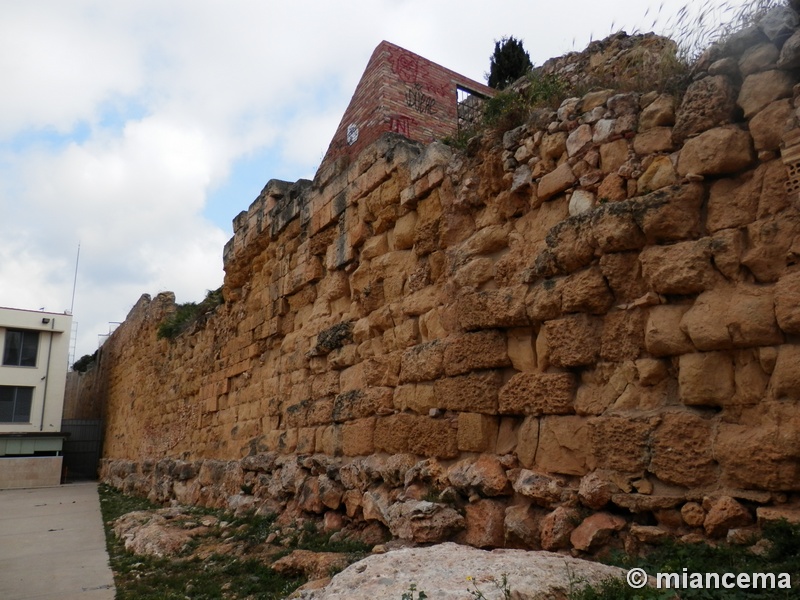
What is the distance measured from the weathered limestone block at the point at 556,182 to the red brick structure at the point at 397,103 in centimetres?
245

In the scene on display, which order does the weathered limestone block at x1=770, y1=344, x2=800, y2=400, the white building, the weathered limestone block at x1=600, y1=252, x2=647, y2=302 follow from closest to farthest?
the weathered limestone block at x1=770, y1=344, x2=800, y2=400 → the weathered limestone block at x1=600, y1=252, x2=647, y2=302 → the white building

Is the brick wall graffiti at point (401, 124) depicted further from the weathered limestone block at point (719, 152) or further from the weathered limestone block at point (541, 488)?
the weathered limestone block at point (541, 488)

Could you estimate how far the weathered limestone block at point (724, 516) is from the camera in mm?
2922

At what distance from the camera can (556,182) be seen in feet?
13.6

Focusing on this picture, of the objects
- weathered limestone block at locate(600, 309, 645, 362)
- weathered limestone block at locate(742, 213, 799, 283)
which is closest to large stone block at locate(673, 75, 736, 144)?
weathered limestone block at locate(742, 213, 799, 283)

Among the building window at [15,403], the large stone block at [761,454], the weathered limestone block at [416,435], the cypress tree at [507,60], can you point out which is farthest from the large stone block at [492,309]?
the building window at [15,403]

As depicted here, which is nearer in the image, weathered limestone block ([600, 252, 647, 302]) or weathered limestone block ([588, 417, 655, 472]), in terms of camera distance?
weathered limestone block ([588, 417, 655, 472])

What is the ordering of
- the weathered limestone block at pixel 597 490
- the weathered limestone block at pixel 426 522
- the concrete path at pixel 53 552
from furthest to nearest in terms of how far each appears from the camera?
the concrete path at pixel 53 552, the weathered limestone block at pixel 426 522, the weathered limestone block at pixel 597 490

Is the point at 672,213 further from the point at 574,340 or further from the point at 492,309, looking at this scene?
the point at 492,309

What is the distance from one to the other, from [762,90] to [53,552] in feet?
25.4

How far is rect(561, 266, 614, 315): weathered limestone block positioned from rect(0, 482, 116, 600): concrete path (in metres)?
4.07

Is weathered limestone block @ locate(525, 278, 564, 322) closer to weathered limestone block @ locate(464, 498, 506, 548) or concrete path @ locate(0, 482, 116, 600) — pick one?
weathered limestone block @ locate(464, 498, 506, 548)

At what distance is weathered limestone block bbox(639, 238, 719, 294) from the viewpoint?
3259mm

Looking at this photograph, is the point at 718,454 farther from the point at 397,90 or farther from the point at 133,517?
the point at 133,517
